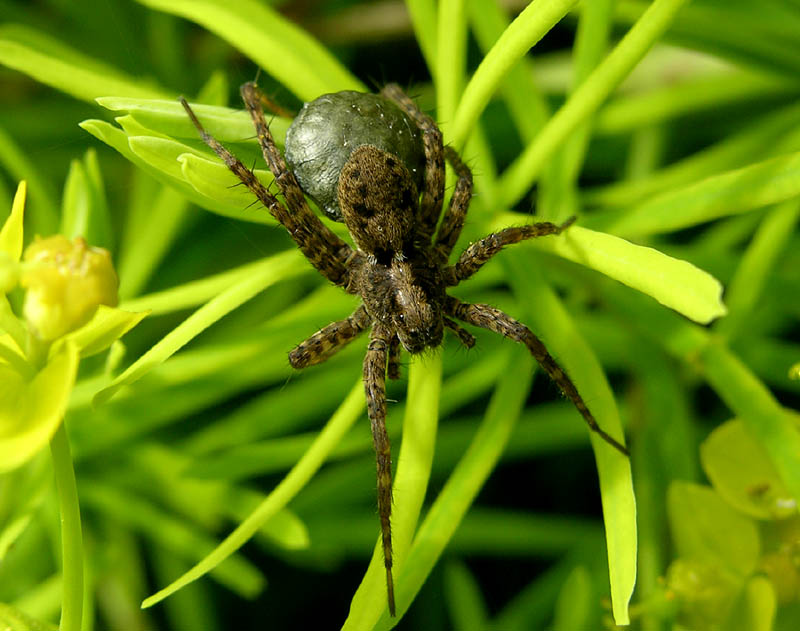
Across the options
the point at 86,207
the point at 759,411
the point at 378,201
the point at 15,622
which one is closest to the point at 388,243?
the point at 378,201

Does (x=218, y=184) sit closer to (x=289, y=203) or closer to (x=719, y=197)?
(x=289, y=203)

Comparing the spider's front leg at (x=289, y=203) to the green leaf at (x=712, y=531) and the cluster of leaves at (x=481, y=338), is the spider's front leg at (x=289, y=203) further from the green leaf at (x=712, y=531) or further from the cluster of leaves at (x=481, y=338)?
the green leaf at (x=712, y=531)

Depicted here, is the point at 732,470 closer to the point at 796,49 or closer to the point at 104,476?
the point at 796,49

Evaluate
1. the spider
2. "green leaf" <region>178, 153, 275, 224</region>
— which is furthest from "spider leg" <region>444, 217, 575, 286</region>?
"green leaf" <region>178, 153, 275, 224</region>

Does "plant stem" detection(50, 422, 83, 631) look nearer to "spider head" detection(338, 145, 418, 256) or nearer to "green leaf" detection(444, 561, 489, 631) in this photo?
"spider head" detection(338, 145, 418, 256)

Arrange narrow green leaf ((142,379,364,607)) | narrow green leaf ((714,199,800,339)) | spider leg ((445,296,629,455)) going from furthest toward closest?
narrow green leaf ((714,199,800,339)), spider leg ((445,296,629,455)), narrow green leaf ((142,379,364,607))

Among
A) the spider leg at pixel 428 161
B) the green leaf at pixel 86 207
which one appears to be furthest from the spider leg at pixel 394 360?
the green leaf at pixel 86 207
